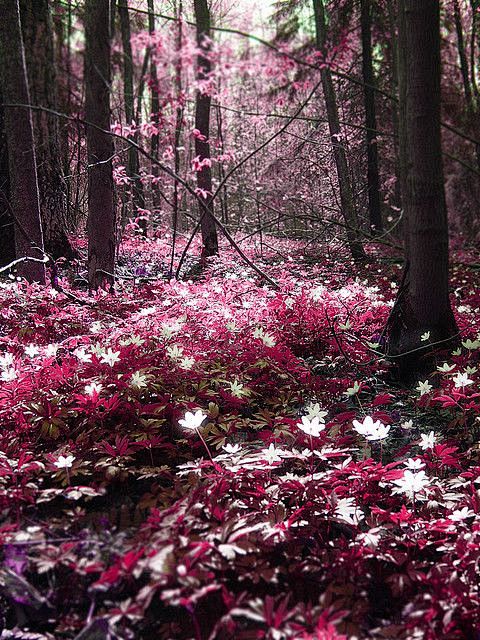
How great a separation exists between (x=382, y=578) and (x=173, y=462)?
1043 millimetres

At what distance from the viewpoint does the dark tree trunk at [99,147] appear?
5.90m

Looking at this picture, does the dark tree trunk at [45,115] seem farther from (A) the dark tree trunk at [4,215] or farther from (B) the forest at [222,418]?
(A) the dark tree trunk at [4,215]

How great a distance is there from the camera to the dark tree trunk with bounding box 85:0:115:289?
19.4 feet

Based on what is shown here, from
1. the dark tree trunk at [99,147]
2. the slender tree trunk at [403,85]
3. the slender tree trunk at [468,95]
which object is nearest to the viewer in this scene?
the slender tree trunk at [403,85]

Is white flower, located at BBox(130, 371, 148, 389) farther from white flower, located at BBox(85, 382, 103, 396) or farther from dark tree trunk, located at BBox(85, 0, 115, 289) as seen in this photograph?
dark tree trunk, located at BBox(85, 0, 115, 289)

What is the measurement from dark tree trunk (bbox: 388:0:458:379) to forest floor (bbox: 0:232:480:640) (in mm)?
244

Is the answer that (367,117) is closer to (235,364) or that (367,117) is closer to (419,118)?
(419,118)

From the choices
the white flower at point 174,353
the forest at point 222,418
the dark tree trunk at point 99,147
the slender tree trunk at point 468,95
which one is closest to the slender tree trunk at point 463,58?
the slender tree trunk at point 468,95

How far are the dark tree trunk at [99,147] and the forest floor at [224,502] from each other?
3326 mm

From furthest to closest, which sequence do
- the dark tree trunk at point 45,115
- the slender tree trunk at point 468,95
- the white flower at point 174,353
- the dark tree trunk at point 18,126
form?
the slender tree trunk at point 468,95
the dark tree trunk at point 45,115
the dark tree trunk at point 18,126
the white flower at point 174,353

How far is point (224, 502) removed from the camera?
1812mm

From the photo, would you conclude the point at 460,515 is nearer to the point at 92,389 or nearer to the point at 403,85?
the point at 92,389

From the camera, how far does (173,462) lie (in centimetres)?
230

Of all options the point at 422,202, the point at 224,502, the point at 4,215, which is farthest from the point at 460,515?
the point at 4,215
